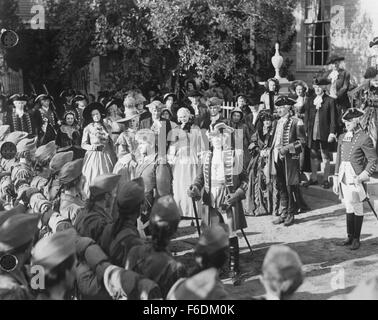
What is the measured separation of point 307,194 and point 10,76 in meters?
10.6

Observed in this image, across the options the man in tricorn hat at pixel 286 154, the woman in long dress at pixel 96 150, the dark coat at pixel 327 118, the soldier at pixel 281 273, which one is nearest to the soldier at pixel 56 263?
the soldier at pixel 281 273

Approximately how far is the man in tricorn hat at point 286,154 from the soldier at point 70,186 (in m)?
3.94

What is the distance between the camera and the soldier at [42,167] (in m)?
5.97

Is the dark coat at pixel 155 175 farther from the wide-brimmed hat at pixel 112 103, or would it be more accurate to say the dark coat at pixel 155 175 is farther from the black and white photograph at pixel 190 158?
the wide-brimmed hat at pixel 112 103

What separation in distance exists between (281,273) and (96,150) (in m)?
6.19

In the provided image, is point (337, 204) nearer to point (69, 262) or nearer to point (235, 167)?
point (235, 167)

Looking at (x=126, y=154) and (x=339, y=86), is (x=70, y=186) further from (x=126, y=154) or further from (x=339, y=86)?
(x=339, y=86)

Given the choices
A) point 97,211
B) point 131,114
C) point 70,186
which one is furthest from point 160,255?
point 131,114

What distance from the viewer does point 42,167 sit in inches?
242

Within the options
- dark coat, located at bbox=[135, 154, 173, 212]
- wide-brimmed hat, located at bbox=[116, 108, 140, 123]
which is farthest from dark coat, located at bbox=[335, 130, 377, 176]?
wide-brimmed hat, located at bbox=[116, 108, 140, 123]

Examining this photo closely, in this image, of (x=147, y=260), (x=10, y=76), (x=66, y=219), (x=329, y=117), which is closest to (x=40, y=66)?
(x=10, y=76)

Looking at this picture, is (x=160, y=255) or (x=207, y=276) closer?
(x=207, y=276)

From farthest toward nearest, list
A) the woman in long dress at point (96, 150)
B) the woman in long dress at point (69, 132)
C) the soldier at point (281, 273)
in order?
1. the woman in long dress at point (69, 132)
2. the woman in long dress at point (96, 150)
3. the soldier at point (281, 273)

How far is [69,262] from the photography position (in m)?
3.42
